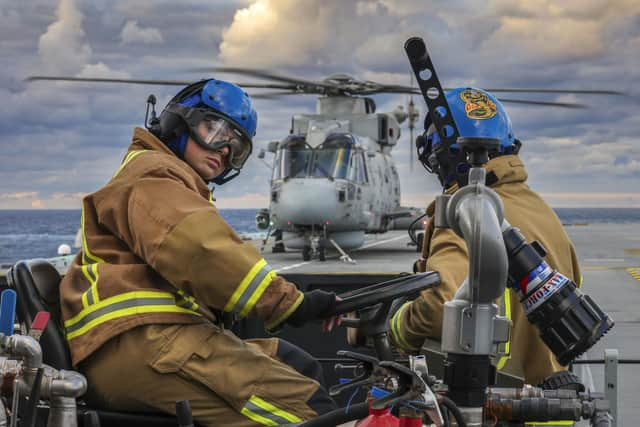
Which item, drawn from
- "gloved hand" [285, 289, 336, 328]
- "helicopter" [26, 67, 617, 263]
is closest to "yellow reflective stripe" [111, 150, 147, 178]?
"gloved hand" [285, 289, 336, 328]

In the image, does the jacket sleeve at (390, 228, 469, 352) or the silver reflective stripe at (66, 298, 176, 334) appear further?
the jacket sleeve at (390, 228, 469, 352)

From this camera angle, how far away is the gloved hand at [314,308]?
2656mm

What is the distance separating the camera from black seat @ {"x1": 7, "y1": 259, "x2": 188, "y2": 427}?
2.79m

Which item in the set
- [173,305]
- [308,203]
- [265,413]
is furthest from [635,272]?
[173,305]

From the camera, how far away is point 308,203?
826 inches

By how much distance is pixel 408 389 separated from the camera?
7.16 ft

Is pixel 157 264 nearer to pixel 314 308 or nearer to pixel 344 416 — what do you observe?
pixel 314 308

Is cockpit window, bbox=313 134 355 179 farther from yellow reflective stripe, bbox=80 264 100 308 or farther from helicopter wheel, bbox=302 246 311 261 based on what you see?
yellow reflective stripe, bbox=80 264 100 308

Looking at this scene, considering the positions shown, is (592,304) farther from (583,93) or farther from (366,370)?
(583,93)

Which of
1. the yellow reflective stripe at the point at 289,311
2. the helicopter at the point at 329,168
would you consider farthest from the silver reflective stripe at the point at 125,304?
the helicopter at the point at 329,168

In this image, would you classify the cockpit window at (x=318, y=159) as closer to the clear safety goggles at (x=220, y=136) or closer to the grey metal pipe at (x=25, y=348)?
the clear safety goggles at (x=220, y=136)

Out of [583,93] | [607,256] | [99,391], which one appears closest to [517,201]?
[99,391]

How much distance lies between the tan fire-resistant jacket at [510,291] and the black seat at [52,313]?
885 mm

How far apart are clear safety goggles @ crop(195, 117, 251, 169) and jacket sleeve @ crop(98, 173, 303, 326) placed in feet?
1.80
